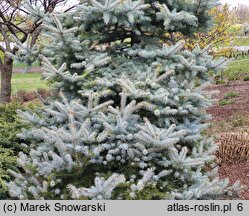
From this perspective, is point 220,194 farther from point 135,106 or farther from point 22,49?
point 22,49

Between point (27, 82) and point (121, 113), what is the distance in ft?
59.7

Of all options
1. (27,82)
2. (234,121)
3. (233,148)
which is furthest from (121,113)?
(27,82)

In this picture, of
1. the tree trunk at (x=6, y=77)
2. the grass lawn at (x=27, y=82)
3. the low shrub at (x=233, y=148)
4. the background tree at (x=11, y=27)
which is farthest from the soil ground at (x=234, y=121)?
the grass lawn at (x=27, y=82)

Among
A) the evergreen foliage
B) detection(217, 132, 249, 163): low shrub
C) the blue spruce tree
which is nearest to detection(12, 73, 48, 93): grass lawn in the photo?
the evergreen foliage

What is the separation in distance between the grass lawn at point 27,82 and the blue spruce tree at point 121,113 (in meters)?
15.5

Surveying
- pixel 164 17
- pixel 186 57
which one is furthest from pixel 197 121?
pixel 164 17

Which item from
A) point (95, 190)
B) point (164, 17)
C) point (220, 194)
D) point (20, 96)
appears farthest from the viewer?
point (20, 96)

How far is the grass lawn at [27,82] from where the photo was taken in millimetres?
20448

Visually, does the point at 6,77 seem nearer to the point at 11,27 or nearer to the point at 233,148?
the point at 11,27

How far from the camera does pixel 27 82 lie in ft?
71.2

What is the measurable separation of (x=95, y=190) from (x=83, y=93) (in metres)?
1.04

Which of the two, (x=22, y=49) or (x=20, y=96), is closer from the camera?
(x=22, y=49)

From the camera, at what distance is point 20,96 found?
15930 mm

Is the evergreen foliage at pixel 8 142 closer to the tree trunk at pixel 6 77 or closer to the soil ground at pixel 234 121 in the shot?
the tree trunk at pixel 6 77
